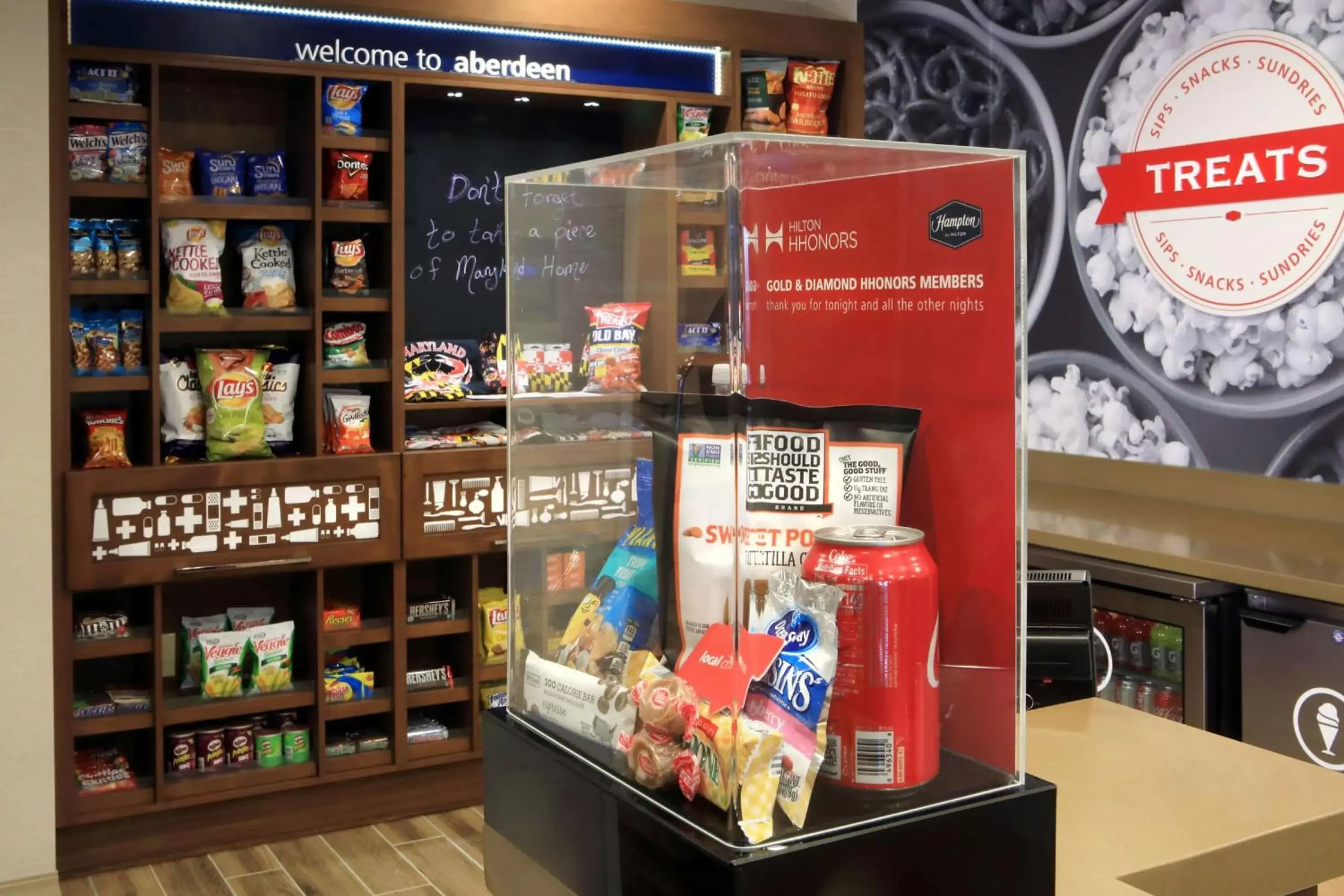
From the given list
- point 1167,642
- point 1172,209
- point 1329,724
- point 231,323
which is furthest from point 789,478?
point 1172,209

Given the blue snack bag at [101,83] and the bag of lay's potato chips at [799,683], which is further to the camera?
the blue snack bag at [101,83]

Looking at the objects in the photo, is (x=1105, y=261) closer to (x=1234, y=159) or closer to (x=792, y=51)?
(x=1234, y=159)

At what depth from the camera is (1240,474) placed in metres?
3.82

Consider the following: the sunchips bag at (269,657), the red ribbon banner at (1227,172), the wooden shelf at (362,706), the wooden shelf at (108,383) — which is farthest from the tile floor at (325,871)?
the red ribbon banner at (1227,172)

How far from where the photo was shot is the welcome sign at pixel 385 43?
11.7 feet

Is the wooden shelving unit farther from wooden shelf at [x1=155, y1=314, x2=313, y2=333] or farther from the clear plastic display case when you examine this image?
the clear plastic display case

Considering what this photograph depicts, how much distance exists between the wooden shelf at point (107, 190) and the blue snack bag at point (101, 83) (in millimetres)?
226

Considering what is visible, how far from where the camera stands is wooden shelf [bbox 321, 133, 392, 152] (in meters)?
3.82

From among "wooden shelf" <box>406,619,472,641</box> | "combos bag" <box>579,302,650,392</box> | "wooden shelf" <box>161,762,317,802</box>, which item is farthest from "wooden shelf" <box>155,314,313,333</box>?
"combos bag" <box>579,302,650,392</box>

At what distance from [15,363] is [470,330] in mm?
1438

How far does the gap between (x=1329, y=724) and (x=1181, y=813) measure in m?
1.78

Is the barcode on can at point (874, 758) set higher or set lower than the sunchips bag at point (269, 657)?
higher

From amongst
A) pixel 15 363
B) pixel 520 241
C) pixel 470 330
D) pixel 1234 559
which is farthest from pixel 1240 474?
pixel 15 363

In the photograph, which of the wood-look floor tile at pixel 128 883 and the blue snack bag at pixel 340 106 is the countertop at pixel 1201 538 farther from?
the wood-look floor tile at pixel 128 883
